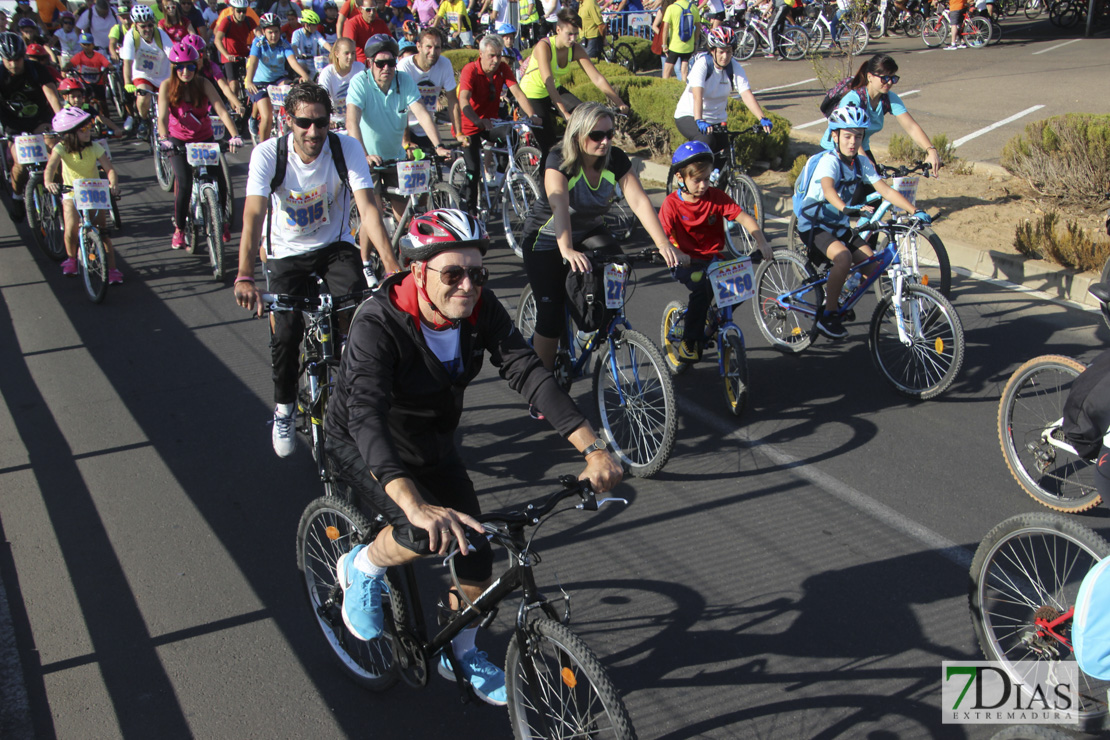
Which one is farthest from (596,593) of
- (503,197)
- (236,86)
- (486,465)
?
(236,86)

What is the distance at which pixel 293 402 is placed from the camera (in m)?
5.26

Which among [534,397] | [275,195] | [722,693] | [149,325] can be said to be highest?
[275,195]

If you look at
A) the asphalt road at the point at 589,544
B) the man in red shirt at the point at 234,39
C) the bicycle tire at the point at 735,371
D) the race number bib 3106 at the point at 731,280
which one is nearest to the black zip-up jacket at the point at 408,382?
the asphalt road at the point at 589,544

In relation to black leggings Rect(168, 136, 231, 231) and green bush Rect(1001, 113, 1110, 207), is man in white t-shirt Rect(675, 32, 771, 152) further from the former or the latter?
black leggings Rect(168, 136, 231, 231)

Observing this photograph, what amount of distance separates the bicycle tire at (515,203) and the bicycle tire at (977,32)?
18.2 metres

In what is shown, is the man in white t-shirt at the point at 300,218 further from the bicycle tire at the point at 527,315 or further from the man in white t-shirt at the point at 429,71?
the man in white t-shirt at the point at 429,71

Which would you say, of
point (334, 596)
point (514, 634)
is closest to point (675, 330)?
point (334, 596)

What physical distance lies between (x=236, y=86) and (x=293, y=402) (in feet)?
41.8

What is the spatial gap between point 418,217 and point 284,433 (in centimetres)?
267

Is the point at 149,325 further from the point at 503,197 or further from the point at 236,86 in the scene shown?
the point at 236,86

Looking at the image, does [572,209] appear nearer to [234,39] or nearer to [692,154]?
[692,154]

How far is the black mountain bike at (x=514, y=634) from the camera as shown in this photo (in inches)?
101

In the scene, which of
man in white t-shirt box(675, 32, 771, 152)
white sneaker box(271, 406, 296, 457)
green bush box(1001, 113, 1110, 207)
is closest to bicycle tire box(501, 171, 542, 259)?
man in white t-shirt box(675, 32, 771, 152)

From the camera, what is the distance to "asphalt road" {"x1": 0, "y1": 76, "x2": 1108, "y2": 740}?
140 inches
